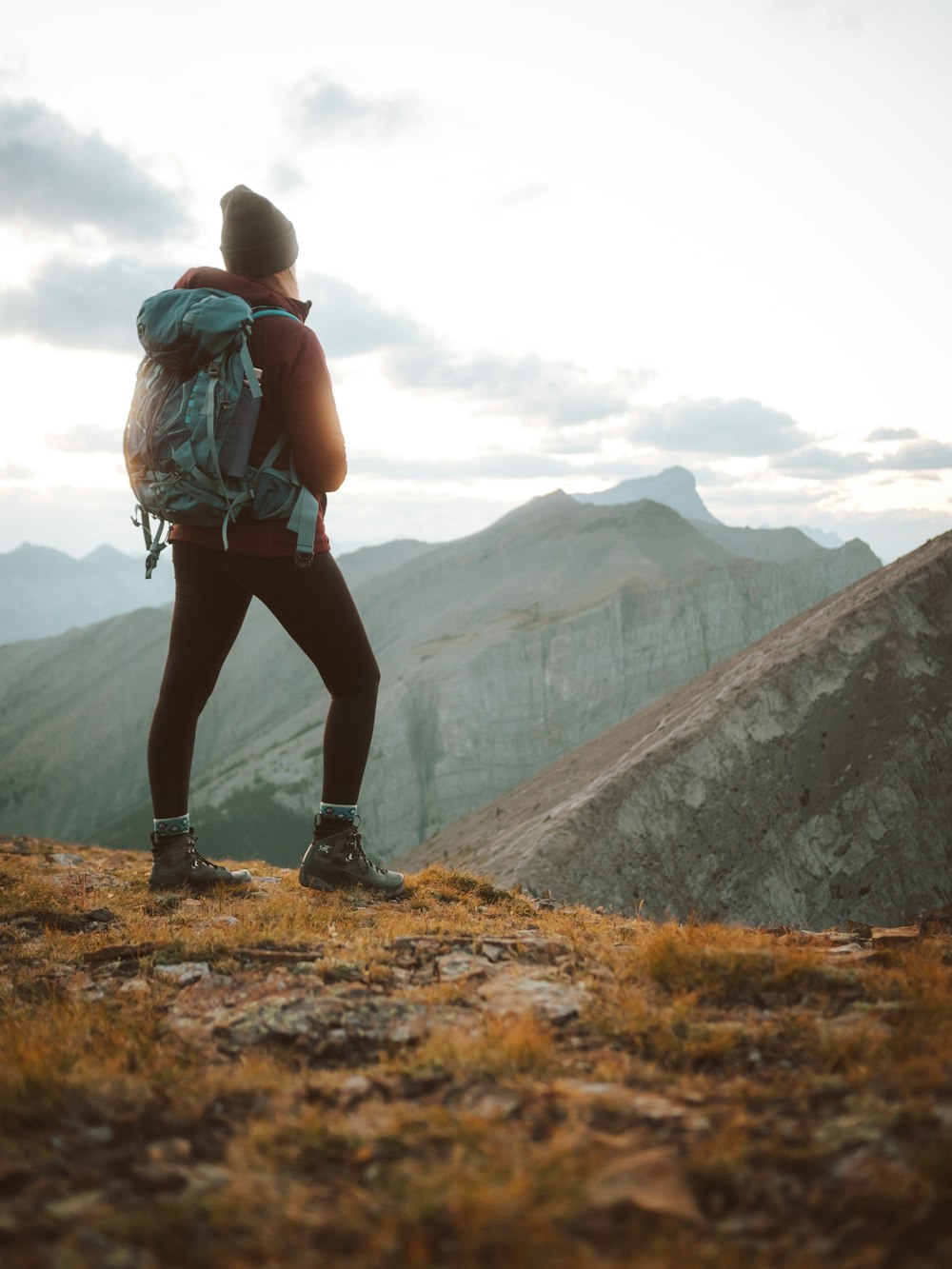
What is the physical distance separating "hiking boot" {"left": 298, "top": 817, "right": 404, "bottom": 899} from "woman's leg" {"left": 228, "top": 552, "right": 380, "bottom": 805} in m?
0.26

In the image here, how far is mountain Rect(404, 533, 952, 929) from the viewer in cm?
1873

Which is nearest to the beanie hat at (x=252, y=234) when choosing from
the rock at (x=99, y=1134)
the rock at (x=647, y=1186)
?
the rock at (x=99, y=1134)

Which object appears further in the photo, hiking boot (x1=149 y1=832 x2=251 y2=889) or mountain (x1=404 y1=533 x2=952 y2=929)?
mountain (x1=404 y1=533 x2=952 y2=929)

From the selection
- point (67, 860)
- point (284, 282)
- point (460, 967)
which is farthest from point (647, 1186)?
point (67, 860)

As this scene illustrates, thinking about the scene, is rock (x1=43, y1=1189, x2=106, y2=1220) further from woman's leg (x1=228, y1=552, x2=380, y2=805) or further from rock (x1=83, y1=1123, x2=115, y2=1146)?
woman's leg (x1=228, y1=552, x2=380, y2=805)

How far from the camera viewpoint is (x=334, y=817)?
4336 millimetres

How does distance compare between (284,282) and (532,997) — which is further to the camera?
(284,282)

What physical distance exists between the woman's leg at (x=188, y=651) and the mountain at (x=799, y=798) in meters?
13.9

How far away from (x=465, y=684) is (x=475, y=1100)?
55.5 metres

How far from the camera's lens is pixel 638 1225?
151 centimetres

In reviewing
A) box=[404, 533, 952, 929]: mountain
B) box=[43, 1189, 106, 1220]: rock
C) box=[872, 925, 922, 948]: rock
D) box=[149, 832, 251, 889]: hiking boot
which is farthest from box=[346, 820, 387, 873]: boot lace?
box=[404, 533, 952, 929]: mountain

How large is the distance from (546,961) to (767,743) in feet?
59.8

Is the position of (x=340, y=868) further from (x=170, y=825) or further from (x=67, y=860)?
(x=67, y=860)

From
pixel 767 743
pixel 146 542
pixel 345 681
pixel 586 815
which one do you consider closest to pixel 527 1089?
pixel 345 681
